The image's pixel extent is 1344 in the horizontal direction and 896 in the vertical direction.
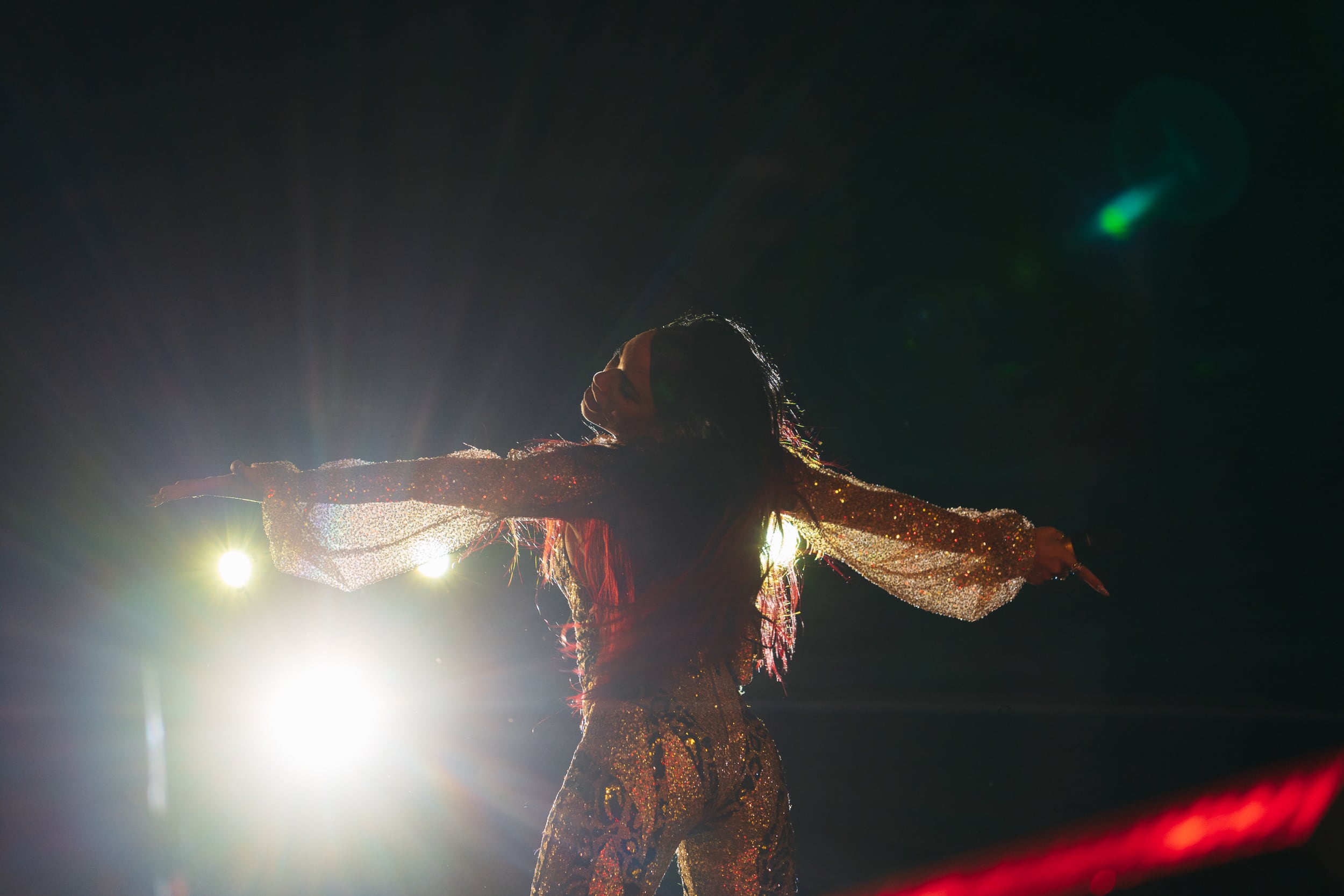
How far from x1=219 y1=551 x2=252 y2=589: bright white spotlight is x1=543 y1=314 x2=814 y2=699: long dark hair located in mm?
1356

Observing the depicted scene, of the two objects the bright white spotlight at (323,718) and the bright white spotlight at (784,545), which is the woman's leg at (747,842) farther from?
the bright white spotlight at (323,718)

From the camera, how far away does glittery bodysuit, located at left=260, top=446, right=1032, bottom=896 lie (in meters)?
0.96

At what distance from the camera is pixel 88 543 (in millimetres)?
1800

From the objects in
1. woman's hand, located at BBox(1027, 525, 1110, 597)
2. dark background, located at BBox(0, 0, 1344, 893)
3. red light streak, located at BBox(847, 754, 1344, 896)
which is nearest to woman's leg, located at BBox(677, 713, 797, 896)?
red light streak, located at BBox(847, 754, 1344, 896)

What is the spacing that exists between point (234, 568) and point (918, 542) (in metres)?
1.97

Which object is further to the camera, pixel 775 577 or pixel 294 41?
pixel 294 41

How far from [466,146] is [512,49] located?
1.00 feet

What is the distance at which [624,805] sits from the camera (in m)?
0.97

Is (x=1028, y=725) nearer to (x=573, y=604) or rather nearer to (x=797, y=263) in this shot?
(x=797, y=263)

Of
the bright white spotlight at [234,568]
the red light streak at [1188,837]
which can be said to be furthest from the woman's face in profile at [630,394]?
the bright white spotlight at [234,568]

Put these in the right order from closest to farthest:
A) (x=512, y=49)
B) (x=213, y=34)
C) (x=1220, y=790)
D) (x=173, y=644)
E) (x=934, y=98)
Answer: (x=213, y=34) → (x=512, y=49) → (x=173, y=644) → (x=934, y=98) → (x=1220, y=790)

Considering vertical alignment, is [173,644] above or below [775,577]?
above

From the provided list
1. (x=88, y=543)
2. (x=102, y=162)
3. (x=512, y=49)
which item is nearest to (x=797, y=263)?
(x=512, y=49)

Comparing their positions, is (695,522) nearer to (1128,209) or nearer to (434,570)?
(434,570)
